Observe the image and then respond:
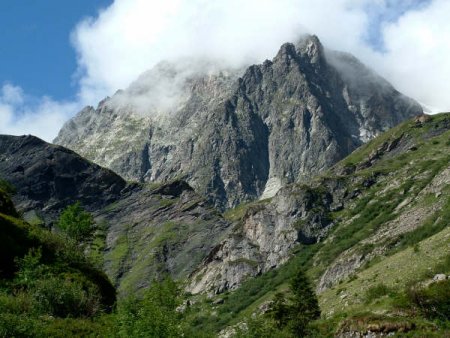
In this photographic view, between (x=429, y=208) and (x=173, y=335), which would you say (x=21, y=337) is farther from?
(x=429, y=208)

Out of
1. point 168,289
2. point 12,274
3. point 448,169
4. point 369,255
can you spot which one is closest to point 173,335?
point 168,289

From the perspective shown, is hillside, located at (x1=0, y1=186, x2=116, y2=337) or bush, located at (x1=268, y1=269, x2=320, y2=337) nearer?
hillside, located at (x1=0, y1=186, x2=116, y2=337)

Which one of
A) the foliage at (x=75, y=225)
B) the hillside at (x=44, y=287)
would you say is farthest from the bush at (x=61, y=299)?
the foliage at (x=75, y=225)

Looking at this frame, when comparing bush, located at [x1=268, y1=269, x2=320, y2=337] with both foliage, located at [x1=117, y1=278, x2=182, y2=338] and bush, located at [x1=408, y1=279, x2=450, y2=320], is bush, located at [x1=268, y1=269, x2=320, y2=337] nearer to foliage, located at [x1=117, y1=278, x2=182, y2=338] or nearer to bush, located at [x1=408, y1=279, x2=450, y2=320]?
bush, located at [x1=408, y1=279, x2=450, y2=320]

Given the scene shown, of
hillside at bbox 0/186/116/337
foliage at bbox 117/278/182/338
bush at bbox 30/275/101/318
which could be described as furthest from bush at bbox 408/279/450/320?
bush at bbox 30/275/101/318

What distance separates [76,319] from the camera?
62.6 m

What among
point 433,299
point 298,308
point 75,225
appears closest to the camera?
point 433,299

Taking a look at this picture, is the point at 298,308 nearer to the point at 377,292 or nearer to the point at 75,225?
the point at 377,292

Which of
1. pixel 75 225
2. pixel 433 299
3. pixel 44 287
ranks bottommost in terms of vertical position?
pixel 433 299

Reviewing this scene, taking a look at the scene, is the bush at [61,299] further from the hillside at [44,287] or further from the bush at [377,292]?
the bush at [377,292]

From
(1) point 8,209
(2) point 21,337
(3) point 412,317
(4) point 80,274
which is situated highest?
(1) point 8,209

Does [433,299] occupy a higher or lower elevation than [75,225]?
lower

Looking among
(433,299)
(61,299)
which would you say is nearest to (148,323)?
(61,299)

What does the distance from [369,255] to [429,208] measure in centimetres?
2414
